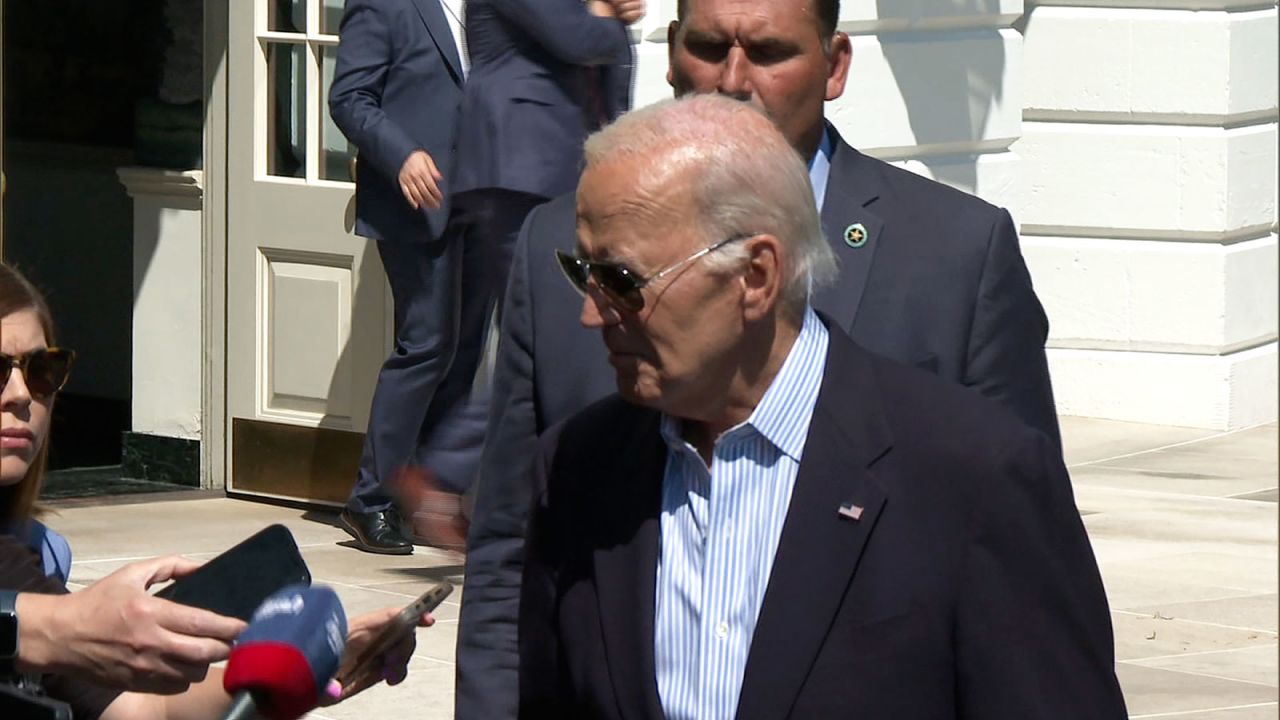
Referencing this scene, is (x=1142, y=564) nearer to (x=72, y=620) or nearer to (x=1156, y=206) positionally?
(x=1156, y=206)

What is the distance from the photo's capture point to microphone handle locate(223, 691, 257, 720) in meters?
2.18

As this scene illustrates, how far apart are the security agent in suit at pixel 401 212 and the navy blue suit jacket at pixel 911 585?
4750mm

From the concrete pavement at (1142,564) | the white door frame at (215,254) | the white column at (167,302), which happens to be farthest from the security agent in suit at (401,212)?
the white column at (167,302)

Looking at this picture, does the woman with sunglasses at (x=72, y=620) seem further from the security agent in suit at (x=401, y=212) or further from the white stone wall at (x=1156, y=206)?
the white stone wall at (x=1156, y=206)

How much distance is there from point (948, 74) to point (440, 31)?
3272 millimetres

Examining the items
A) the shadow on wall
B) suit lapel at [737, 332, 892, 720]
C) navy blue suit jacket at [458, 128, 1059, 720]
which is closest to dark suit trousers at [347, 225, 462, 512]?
the shadow on wall

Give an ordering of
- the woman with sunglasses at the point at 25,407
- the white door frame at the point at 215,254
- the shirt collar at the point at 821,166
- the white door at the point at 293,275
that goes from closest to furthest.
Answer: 1. the woman with sunglasses at the point at 25,407
2. the shirt collar at the point at 821,166
3. the white door at the point at 293,275
4. the white door frame at the point at 215,254

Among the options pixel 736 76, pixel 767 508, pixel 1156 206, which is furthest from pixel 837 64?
pixel 1156 206

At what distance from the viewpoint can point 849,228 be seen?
11.7 feet

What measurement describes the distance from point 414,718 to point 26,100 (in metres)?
8.25

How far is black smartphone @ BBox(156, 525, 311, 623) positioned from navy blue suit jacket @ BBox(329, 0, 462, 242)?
5140 millimetres

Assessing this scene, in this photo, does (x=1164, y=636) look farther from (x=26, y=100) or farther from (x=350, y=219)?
(x=26, y=100)

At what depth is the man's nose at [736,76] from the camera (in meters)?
3.74

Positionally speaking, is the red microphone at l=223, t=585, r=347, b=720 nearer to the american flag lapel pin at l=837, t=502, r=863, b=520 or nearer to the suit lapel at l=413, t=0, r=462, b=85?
the american flag lapel pin at l=837, t=502, r=863, b=520
